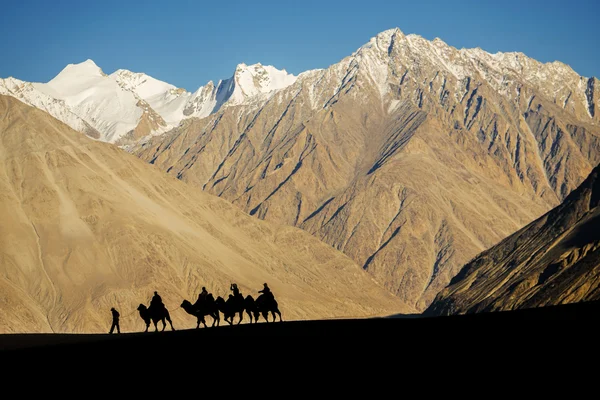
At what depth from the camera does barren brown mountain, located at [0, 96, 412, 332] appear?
461 feet

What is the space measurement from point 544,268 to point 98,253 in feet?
252

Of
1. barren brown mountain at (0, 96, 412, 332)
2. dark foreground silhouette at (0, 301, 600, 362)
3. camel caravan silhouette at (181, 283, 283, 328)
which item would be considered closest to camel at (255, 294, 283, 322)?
camel caravan silhouette at (181, 283, 283, 328)

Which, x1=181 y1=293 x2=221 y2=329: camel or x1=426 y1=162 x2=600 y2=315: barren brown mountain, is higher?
x1=426 y1=162 x2=600 y2=315: barren brown mountain

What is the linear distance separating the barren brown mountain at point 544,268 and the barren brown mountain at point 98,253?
989 inches

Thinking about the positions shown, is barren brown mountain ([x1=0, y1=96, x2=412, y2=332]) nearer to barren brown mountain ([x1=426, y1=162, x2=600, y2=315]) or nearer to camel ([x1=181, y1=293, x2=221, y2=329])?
barren brown mountain ([x1=426, y1=162, x2=600, y2=315])

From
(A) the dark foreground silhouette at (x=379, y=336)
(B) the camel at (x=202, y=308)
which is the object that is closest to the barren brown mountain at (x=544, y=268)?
(B) the camel at (x=202, y=308)

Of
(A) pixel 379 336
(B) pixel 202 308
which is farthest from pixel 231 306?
(A) pixel 379 336

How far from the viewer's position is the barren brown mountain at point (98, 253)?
140 metres

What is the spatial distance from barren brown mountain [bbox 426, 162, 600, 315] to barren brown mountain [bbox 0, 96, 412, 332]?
25.1 m

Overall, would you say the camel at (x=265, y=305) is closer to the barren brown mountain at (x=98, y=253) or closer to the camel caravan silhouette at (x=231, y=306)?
the camel caravan silhouette at (x=231, y=306)

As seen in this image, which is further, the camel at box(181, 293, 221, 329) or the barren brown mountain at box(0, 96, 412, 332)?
the barren brown mountain at box(0, 96, 412, 332)

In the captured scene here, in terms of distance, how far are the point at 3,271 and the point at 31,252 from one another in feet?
26.8

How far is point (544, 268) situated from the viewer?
150000mm

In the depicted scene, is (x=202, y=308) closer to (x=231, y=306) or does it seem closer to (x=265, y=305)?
(x=231, y=306)
